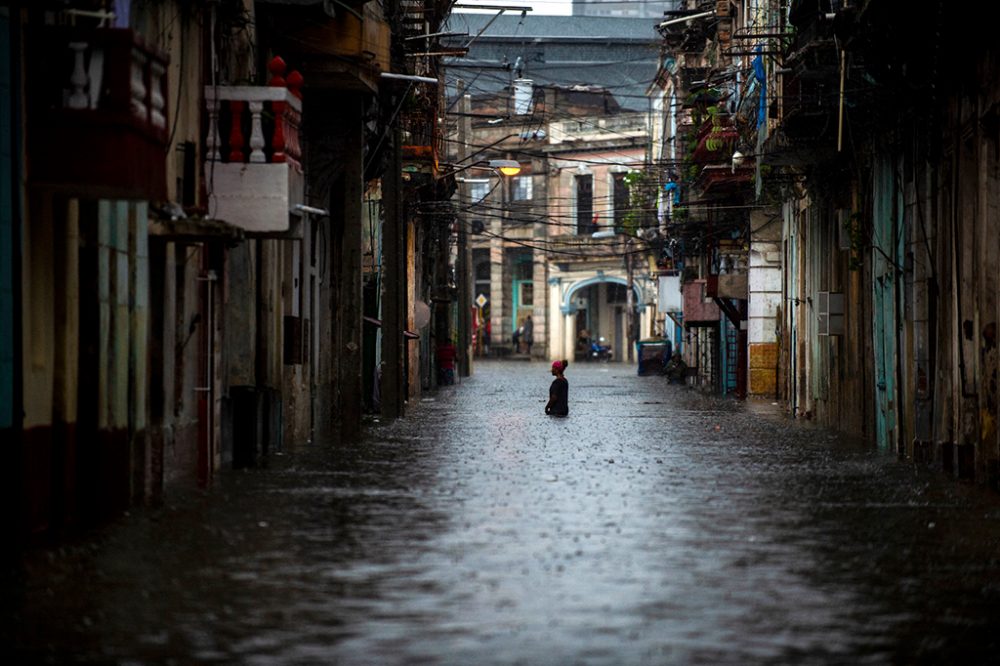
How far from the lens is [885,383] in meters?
23.3

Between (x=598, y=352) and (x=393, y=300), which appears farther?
(x=598, y=352)

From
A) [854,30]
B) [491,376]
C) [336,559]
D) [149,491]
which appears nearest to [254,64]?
[854,30]

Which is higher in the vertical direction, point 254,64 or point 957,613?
point 254,64

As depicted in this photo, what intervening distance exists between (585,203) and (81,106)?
6838 centimetres

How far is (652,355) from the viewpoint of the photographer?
61.0 m

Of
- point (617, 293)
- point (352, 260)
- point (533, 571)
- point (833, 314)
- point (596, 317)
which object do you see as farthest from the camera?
point (596, 317)

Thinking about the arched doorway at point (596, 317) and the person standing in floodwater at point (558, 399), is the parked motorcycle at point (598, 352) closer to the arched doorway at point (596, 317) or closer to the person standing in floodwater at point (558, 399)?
the arched doorway at point (596, 317)

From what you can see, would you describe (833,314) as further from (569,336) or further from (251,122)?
(569,336)

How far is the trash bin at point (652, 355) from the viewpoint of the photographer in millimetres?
60812

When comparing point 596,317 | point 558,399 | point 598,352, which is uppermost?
point 596,317

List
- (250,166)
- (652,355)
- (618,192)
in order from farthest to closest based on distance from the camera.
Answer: (618,192)
(652,355)
(250,166)

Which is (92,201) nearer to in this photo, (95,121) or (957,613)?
(95,121)

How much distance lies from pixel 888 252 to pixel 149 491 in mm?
11494

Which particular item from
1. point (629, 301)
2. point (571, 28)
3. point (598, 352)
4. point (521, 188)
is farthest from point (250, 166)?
point (571, 28)
